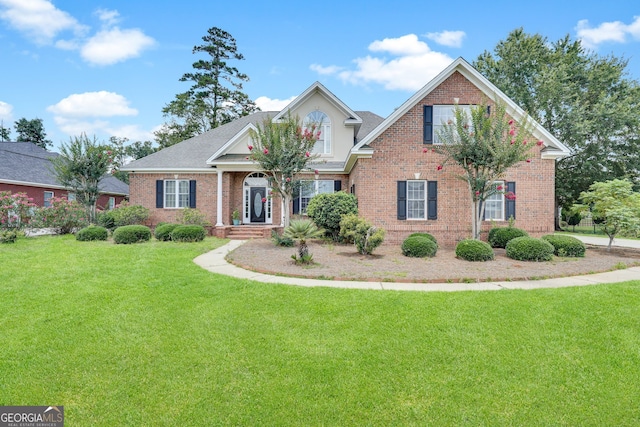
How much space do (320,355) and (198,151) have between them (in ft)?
56.9

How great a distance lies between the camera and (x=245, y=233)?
51.3 feet

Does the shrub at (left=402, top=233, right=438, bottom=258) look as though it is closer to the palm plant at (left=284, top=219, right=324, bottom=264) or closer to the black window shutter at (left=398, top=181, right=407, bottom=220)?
the black window shutter at (left=398, top=181, right=407, bottom=220)

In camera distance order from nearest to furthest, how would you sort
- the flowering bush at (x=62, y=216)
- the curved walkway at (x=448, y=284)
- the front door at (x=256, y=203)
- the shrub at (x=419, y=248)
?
the curved walkway at (x=448, y=284) < the shrub at (x=419, y=248) < the flowering bush at (x=62, y=216) < the front door at (x=256, y=203)

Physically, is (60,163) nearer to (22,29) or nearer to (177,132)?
(22,29)

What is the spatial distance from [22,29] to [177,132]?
61.6 ft

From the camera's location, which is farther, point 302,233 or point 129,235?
point 129,235

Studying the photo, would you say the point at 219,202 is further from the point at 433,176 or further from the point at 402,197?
the point at 433,176

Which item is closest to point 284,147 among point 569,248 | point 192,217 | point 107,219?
point 192,217

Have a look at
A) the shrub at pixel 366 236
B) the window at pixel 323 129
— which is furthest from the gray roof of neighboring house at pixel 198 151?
the shrub at pixel 366 236

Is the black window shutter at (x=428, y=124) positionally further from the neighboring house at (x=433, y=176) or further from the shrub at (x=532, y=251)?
the shrub at (x=532, y=251)

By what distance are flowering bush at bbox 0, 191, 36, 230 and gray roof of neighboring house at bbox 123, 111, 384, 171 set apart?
4468mm

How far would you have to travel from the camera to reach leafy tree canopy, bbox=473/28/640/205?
23.9m

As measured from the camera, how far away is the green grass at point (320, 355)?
288 cm

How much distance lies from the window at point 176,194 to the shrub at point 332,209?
8061 mm
